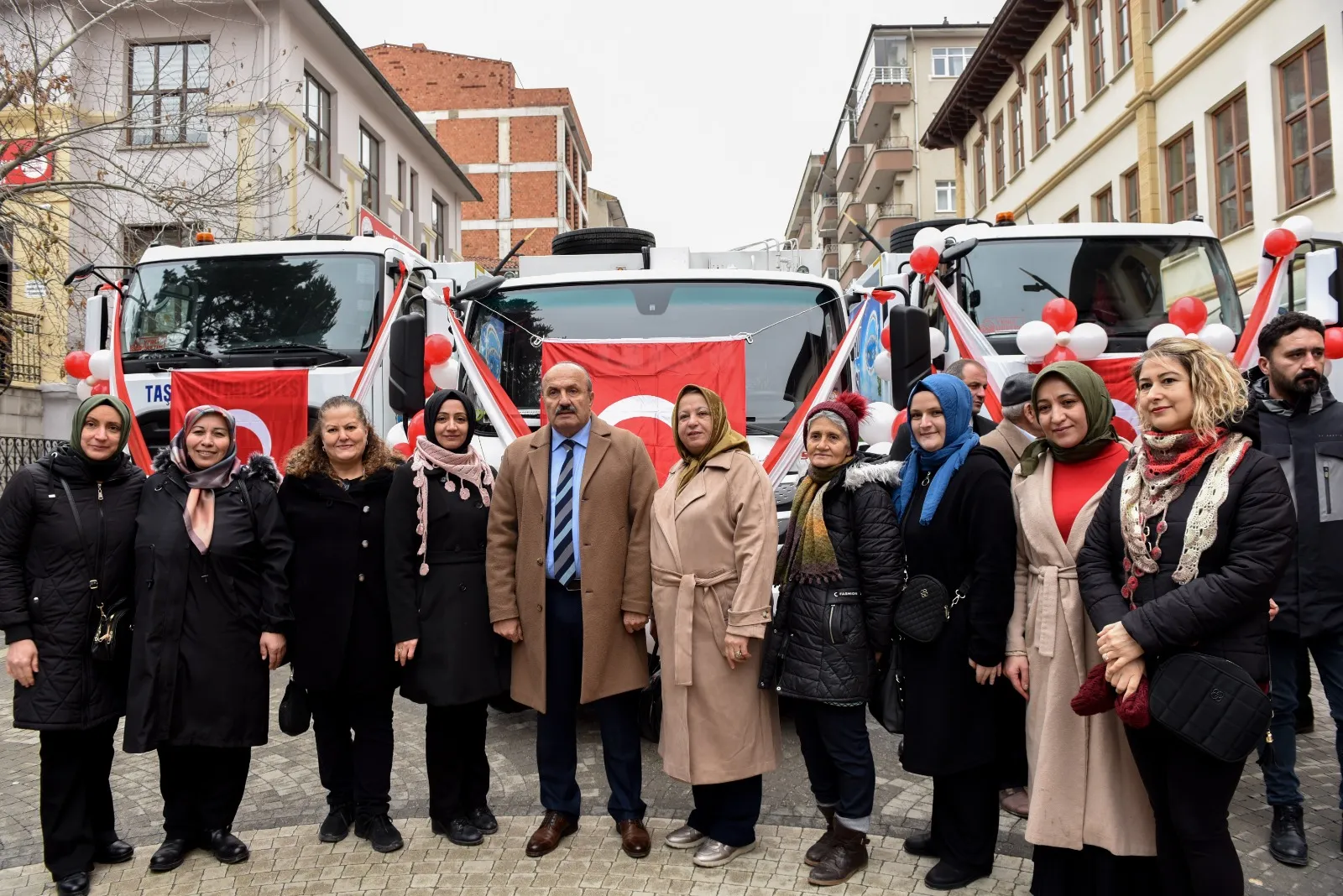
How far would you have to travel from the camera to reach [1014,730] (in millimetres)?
3619

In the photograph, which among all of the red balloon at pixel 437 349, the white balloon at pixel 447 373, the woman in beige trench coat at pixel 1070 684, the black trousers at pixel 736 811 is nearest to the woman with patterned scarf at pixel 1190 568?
the woman in beige trench coat at pixel 1070 684

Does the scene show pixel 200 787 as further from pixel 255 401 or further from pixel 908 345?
pixel 908 345

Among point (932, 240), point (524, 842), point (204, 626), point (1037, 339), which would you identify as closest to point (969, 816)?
point (524, 842)

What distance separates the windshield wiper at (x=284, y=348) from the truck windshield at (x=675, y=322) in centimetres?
163

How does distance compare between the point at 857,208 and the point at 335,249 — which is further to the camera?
the point at 857,208

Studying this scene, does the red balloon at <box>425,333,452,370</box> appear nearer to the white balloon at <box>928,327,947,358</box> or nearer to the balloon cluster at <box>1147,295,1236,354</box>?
the white balloon at <box>928,327,947,358</box>

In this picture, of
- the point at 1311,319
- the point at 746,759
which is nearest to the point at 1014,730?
the point at 746,759

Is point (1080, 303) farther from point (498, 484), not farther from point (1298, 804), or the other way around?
point (498, 484)

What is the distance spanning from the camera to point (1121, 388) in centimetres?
612

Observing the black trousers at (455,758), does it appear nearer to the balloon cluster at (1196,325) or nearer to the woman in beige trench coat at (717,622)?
the woman in beige trench coat at (717,622)

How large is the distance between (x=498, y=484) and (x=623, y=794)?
1.38 meters

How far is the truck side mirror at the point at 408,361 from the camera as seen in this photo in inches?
216

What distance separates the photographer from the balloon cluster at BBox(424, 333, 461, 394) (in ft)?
19.9

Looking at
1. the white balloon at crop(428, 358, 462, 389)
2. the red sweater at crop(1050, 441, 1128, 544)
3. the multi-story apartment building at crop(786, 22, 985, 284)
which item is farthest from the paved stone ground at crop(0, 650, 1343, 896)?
the multi-story apartment building at crop(786, 22, 985, 284)
